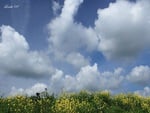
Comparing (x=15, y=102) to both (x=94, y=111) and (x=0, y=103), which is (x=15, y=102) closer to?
(x=0, y=103)

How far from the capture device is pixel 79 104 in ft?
92.2

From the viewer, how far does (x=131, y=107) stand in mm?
31328

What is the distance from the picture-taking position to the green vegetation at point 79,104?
26.7m

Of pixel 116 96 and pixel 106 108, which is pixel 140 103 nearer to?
pixel 116 96

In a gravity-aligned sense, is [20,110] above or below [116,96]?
below

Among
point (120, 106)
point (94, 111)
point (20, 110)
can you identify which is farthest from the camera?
point (120, 106)

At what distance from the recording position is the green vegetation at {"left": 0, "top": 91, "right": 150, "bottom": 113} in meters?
26.7

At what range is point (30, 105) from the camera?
2730cm

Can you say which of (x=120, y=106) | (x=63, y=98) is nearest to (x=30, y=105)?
(x=63, y=98)

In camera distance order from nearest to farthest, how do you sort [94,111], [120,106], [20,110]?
1. [20,110]
2. [94,111]
3. [120,106]

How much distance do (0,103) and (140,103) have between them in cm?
1160

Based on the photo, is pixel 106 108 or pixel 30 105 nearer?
pixel 30 105

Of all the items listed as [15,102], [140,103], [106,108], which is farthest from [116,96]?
[15,102]

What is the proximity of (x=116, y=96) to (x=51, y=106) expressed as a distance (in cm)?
710
